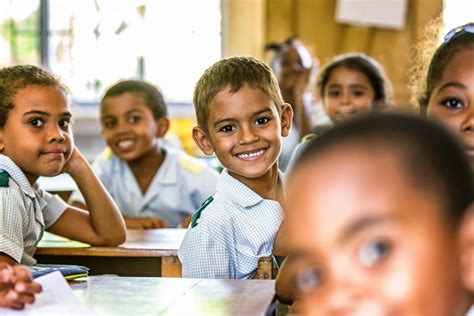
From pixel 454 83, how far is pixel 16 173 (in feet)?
3.65

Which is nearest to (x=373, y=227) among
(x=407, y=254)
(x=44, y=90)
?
(x=407, y=254)

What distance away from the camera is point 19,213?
203 centimetres

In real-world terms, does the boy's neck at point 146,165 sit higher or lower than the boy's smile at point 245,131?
lower

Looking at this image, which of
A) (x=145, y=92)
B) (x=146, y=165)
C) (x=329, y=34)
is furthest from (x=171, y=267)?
(x=329, y=34)

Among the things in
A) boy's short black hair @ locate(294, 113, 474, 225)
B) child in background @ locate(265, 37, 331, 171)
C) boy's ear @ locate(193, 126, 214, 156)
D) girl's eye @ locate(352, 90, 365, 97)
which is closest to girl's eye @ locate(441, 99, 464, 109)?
boy's ear @ locate(193, 126, 214, 156)

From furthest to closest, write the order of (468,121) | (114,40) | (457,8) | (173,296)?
(114,40)
(457,8)
(468,121)
(173,296)

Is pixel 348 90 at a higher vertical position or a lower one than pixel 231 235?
higher

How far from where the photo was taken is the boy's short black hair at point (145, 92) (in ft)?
11.6

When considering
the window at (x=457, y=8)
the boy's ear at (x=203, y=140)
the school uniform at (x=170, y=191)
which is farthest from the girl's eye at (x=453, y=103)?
the window at (x=457, y=8)

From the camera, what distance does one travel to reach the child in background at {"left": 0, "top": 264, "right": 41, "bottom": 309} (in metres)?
1.29

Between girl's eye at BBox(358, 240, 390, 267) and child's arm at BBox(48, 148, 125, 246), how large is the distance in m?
1.71

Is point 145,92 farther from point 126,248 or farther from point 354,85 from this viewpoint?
point 126,248

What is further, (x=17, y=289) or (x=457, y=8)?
(x=457, y=8)

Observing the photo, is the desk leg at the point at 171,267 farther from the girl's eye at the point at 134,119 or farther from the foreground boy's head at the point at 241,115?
the girl's eye at the point at 134,119
